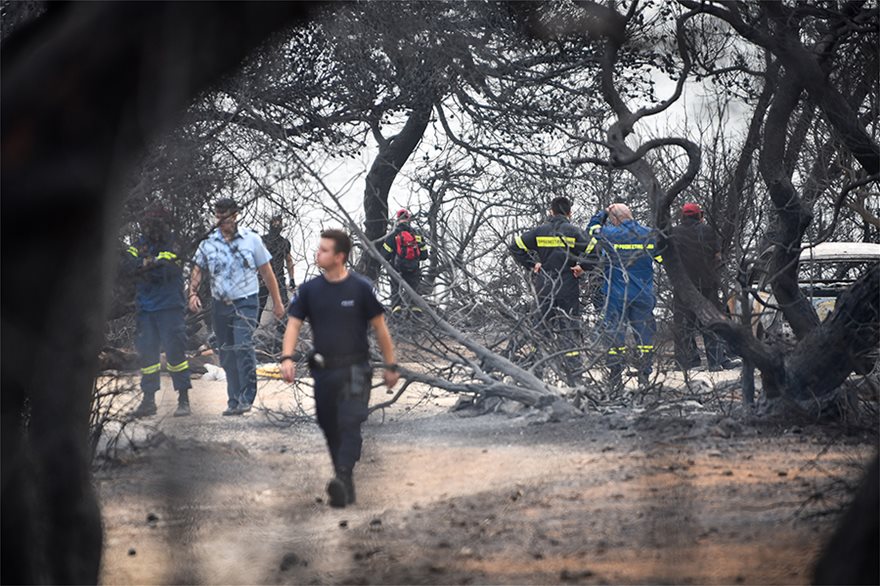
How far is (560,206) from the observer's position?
8.34m

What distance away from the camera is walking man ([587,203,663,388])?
9.45 metres

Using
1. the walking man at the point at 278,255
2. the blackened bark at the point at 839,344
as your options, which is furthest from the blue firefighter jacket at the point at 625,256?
the walking man at the point at 278,255

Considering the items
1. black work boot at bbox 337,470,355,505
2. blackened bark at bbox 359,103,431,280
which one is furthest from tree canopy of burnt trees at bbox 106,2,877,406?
black work boot at bbox 337,470,355,505

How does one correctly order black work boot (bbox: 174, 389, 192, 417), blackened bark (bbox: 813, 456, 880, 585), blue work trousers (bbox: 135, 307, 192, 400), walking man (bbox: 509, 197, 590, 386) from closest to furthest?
1. blackened bark (bbox: 813, 456, 880, 585)
2. blue work trousers (bbox: 135, 307, 192, 400)
3. black work boot (bbox: 174, 389, 192, 417)
4. walking man (bbox: 509, 197, 590, 386)

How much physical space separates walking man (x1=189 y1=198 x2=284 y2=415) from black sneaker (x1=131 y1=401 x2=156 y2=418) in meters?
0.61

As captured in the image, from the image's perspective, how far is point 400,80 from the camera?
5.34m

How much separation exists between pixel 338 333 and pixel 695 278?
3.84 m

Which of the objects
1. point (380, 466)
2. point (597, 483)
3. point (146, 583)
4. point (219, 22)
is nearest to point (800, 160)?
point (597, 483)

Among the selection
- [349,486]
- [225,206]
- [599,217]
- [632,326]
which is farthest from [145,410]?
[632,326]

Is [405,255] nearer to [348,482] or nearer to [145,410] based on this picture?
[145,410]

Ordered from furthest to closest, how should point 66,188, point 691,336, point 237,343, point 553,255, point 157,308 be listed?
point 553,255 < point 691,336 < point 237,343 < point 157,308 < point 66,188

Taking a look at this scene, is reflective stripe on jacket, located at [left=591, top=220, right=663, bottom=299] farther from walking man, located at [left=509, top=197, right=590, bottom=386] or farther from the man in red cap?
the man in red cap

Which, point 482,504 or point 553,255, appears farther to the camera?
point 553,255

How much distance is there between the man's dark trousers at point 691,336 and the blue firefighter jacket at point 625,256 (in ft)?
1.28
